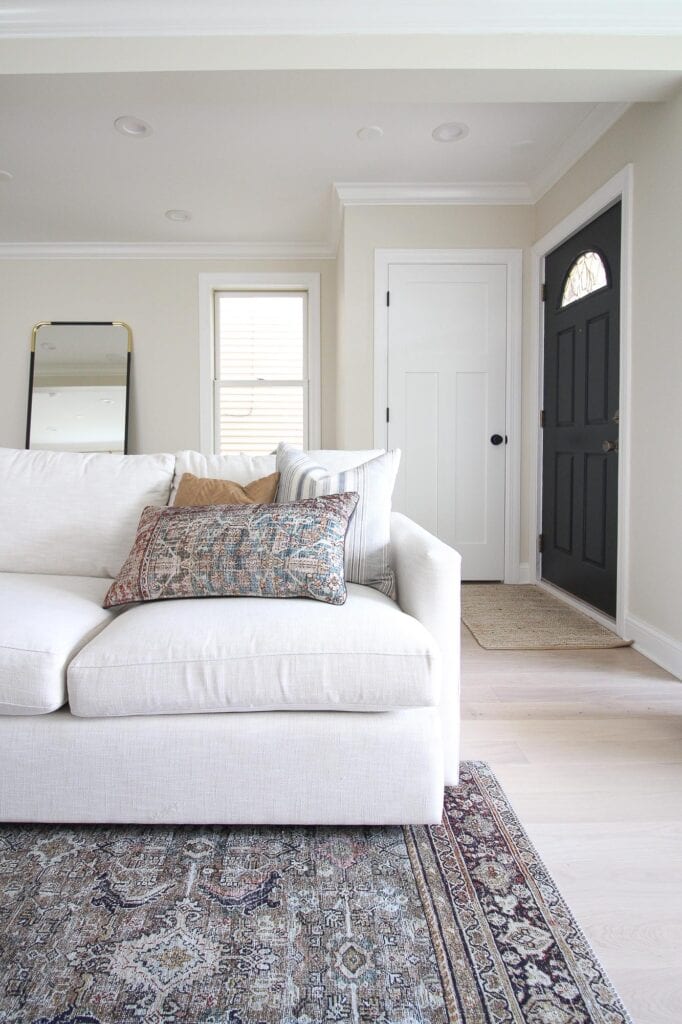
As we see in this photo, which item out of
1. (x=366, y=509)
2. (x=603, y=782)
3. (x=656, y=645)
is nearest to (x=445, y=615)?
(x=366, y=509)

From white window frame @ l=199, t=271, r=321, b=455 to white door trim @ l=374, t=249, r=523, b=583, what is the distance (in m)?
1.18

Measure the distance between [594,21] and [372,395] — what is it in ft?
6.92

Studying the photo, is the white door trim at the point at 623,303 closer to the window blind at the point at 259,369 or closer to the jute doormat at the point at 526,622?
the jute doormat at the point at 526,622

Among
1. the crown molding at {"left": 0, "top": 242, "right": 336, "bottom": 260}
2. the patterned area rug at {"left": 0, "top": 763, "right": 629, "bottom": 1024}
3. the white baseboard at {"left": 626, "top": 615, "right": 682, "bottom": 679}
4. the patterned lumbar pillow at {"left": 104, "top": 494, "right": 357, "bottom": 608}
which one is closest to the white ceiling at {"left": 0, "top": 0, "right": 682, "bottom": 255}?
the crown molding at {"left": 0, "top": 242, "right": 336, "bottom": 260}

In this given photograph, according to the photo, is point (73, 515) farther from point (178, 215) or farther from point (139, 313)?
point (139, 313)

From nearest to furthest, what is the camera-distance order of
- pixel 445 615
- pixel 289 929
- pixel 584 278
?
pixel 289 929 → pixel 445 615 → pixel 584 278

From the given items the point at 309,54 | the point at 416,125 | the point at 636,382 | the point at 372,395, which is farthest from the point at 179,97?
the point at 636,382

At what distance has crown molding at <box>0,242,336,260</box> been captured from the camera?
4.80 meters

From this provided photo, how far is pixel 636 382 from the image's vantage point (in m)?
2.70

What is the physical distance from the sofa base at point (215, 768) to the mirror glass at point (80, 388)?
3.92m

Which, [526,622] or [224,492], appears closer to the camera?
[224,492]

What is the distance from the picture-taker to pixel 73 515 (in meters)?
1.92

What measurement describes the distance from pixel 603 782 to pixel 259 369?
420 centimetres

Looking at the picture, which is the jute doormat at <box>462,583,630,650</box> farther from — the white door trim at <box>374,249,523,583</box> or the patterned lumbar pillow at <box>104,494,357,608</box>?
the patterned lumbar pillow at <box>104,494,357,608</box>
